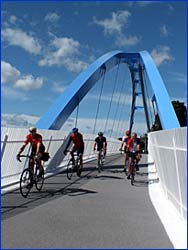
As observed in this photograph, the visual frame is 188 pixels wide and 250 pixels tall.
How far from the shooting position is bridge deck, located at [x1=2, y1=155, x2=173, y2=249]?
206 inches

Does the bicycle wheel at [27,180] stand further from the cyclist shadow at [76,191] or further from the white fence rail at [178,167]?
the white fence rail at [178,167]

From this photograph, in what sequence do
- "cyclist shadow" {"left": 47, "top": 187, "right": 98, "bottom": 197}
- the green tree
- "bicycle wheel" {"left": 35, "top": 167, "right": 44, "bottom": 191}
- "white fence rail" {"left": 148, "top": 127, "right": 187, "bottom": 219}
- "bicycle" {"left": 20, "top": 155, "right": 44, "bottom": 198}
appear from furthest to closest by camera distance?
the green tree
"bicycle wheel" {"left": 35, "top": 167, "right": 44, "bottom": 191}
"cyclist shadow" {"left": 47, "top": 187, "right": 98, "bottom": 197}
"bicycle" {"left": 20, "top": 155, "right": 44, "bottom": 198}
"white fence rail" {"left": 148, "top": 127, "right": 187, "bottom": 219}

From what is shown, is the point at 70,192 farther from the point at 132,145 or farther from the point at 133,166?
the point at 132,145

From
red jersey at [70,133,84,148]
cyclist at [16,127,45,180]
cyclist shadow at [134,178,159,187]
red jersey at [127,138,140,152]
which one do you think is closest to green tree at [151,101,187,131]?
red jersey at [70,133,84,148]

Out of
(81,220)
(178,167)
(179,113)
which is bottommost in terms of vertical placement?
(81,220)

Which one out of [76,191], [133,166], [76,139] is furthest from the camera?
[76,139]

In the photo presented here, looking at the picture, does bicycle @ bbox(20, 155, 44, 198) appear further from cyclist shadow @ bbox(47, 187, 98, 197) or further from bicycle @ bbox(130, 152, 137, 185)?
bicycle @ bbox(130, 152, 137, 185)

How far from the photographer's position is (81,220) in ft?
21.6

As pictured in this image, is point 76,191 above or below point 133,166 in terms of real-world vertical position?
below

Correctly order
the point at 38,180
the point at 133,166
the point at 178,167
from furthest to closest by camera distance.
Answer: the point at 133,166 < the point at 38,180 < the point at 178,167

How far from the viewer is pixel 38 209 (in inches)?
294

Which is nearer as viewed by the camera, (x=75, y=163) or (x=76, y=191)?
(x=76, y=191)

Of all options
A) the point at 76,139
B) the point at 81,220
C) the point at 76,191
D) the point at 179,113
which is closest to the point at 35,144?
the point at 76,191

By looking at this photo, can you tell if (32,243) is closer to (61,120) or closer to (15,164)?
(15,164)
